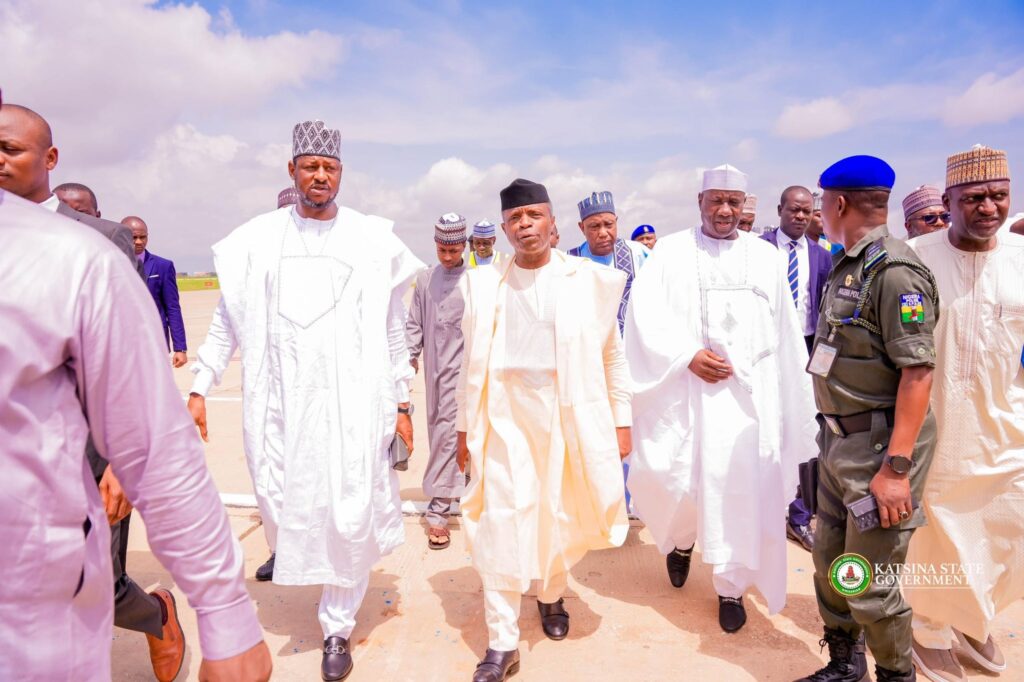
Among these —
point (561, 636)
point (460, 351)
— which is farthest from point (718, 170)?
point (561, 636)

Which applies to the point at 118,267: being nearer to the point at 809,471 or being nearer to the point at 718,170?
the point at 809,471

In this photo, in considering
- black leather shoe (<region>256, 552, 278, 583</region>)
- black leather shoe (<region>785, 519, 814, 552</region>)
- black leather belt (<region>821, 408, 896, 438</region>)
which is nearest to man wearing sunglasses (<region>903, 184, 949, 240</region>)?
black leather shoe (<region>785, 519, 814, 552</region>)

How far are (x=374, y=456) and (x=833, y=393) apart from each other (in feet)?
6.64

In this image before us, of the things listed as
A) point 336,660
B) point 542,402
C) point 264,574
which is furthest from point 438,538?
point 542,402

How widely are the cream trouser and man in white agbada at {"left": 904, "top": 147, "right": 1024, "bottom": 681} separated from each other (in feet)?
0.10

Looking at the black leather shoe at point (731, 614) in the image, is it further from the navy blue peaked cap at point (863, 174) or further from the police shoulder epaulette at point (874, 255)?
the navy blue peaked cap at point (863, 174)

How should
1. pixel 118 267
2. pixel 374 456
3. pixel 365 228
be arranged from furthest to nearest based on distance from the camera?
pixel 365 228
pixel 374 456
pixel 118 267

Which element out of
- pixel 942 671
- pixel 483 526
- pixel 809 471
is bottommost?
pixel 942 671

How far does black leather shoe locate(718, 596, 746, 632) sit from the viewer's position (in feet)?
10.9

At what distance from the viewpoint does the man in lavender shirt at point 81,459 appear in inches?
41.3

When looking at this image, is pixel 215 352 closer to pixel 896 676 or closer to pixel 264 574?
pixel 264 574

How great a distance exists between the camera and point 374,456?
3111 mm

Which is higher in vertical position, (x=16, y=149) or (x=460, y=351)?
(x=16, y=149)

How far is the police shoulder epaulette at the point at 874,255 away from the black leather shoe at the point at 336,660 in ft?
9.03
